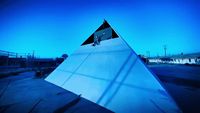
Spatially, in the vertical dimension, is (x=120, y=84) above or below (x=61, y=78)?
above

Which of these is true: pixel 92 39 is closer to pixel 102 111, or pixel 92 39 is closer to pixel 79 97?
pixel 79 97

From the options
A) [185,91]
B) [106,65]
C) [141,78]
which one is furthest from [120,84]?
[185,91]

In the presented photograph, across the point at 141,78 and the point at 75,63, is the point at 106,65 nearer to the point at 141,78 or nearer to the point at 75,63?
the point at 141,78

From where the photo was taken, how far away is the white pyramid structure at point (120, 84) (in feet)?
8.13

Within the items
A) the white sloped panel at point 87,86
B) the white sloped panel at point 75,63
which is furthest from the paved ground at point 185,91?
the white sloped panel at point 75,63

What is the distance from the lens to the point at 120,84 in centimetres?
321

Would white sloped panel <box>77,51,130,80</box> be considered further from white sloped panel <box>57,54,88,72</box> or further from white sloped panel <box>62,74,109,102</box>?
white sloped panel <box>57,54,88,72</box>

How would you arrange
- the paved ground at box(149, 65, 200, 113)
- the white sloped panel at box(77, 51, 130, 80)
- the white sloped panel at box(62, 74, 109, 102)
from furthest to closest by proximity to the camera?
the white sloped panel at box(77, 51, 130, 80) < the white sloped panel at box(62, 74, 109, 102) < the paved ground at box(149, 65, 200, 113)

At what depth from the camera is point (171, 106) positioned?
2342mm

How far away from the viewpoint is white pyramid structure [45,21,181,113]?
248cm

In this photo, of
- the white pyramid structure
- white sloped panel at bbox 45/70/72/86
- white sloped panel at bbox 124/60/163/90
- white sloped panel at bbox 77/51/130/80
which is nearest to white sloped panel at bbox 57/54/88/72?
white sloped panel at bbox 45/70/72/86

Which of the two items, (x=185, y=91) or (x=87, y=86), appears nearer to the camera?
(x=87, y=86)

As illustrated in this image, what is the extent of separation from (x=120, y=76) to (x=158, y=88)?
3.68 ft

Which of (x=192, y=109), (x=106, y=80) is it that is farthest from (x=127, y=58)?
(x=192, y=109)
